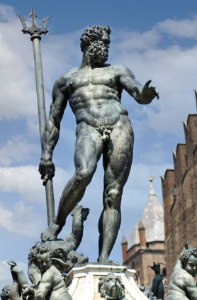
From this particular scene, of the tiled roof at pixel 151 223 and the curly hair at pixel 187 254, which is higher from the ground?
the tiled roof at pixel 151 223

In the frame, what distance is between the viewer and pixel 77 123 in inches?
349

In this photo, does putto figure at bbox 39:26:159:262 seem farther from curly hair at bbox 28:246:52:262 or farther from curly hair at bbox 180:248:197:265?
curly hair at bbox 28:246:52:262

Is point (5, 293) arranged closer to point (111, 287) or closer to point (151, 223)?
point (111, 287)

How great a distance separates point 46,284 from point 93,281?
0.94 m

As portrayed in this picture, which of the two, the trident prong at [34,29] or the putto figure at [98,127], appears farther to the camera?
the trident prong at [34,29]

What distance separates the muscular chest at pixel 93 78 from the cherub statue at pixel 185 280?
2.24m

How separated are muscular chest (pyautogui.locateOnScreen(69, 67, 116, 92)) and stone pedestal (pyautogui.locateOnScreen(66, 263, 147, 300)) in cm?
214

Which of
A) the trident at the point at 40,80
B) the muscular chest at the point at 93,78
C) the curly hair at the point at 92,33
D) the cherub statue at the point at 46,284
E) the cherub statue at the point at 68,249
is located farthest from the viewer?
the trident at the point at 40,80

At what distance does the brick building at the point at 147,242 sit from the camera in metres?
82.8

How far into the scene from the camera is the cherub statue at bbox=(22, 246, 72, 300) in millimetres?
7168

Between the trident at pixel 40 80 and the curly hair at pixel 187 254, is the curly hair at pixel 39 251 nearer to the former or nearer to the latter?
the curly hair at pixel 187 254

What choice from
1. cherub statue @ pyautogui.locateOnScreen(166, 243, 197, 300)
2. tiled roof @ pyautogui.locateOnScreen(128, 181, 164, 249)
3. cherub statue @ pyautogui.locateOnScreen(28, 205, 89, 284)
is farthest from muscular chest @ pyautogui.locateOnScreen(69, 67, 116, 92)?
tiled roof @ pyautogui.locateOnScreen(128, 181, 164, 249)

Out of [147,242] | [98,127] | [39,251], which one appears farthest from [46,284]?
[147,242]

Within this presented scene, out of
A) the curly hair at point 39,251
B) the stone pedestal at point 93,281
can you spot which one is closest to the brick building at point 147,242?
the stone pedestal at point 93,281
